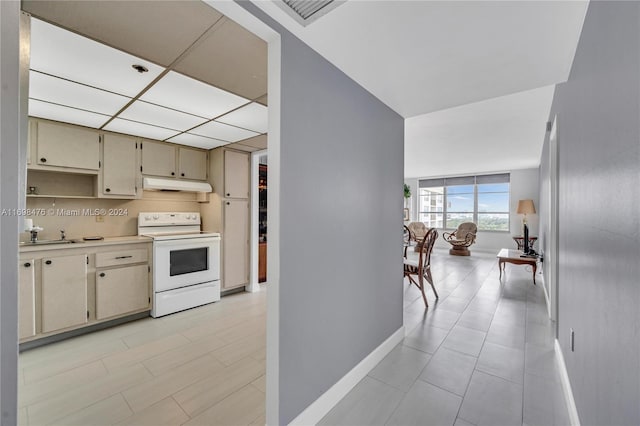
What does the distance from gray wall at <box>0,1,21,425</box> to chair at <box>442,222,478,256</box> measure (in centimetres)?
788

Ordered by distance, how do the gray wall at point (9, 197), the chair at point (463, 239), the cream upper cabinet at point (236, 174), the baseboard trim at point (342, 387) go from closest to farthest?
the gray wall at point (9, 197), the baseboard trim at point (342, 387), the cream upper cabinet at point (236, 174), the chair at point (463, 239)

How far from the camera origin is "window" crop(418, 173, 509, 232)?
8039mm

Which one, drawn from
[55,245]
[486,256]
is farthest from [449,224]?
[55,245]

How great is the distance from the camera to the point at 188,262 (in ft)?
11.5

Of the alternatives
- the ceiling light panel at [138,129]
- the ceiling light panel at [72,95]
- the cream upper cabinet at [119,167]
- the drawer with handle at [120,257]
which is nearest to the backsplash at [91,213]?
the cream upper cabinet at [119,167]

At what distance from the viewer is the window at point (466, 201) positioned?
8039 millimetres

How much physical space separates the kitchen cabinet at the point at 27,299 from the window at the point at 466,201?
9.43 m

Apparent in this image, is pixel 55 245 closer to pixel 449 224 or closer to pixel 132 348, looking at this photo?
pixel 132 348

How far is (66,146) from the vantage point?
285cm

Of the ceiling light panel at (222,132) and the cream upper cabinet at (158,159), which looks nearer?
the ceiling light panel at (222,132)

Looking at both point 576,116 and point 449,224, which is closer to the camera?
point 576,116

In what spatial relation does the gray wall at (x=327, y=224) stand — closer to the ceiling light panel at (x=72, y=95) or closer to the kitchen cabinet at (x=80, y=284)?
the ceiling light panel at (x=72, y=95)

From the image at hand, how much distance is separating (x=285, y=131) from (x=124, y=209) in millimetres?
3173

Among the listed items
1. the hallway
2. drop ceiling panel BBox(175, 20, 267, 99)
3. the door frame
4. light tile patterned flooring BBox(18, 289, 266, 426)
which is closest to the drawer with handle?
light tile patterned flooring BBox(18, 289, 266, 426)
